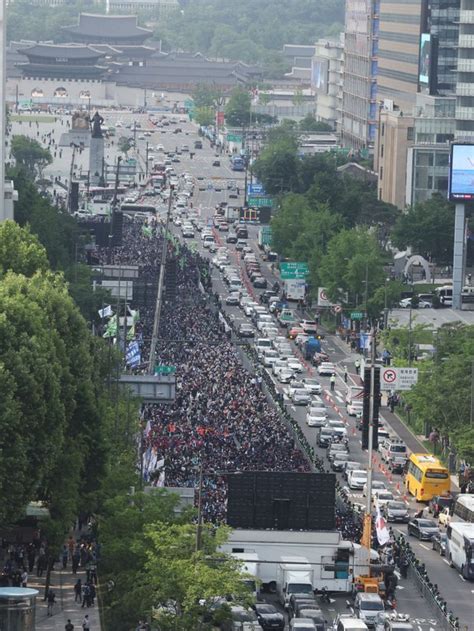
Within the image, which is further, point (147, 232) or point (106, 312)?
point (147, 232)

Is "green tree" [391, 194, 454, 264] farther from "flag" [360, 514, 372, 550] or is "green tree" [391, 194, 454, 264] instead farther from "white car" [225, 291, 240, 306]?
"flag" [360, 514, 372, 550]

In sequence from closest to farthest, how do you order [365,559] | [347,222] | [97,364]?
[365,559] < [97,364] < [347,222]

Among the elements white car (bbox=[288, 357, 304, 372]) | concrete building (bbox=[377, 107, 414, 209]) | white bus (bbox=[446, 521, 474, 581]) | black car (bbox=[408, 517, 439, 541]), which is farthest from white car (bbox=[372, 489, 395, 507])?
concrete building (bbox=[377, 107, 414, 209])

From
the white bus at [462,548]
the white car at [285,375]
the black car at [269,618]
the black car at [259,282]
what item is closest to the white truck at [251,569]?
the black car at [269,618]

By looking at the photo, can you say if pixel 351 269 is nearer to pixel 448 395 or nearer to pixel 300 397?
pixel 300 397

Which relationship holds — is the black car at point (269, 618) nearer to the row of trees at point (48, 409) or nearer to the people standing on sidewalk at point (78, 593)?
the people standing on sidewalk at point (78, 593)

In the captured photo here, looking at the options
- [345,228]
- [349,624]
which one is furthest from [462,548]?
[345,228]

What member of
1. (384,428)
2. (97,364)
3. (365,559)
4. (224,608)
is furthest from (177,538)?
(384,428)

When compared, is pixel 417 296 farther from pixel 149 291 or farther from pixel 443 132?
pixel 443 132
